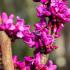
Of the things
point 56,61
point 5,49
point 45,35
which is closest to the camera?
point 5,49

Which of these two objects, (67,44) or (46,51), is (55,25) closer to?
(46,51)

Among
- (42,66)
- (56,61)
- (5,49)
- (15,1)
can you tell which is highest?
(5,49)

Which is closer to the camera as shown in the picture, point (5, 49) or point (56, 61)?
point (5, 49)

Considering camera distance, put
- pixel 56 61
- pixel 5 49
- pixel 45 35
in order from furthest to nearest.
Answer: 1. pixel 56 61
2. pixel 45 35
3. pixel 5 49

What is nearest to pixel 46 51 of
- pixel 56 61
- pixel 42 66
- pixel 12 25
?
pixel 42 66

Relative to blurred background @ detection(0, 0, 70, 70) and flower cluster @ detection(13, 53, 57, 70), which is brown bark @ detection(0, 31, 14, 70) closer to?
flower cluster @ detection(13, 53, 57, 70)

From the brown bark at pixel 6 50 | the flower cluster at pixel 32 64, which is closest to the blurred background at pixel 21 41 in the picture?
the flower cluster at pixel 32 64
